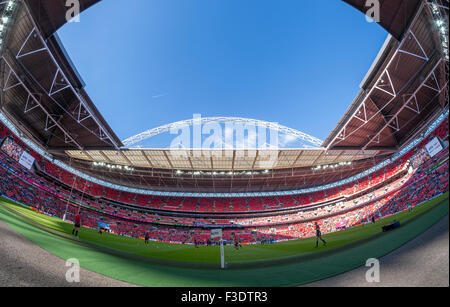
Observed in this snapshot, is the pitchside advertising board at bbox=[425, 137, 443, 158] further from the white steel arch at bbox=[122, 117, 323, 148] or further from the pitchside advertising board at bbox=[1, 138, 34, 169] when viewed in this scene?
the pitchside advertising board at bbox=[1, 138, 34, 169]

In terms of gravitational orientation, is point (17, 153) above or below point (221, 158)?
below

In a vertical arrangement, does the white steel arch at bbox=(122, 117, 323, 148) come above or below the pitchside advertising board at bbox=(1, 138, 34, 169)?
above

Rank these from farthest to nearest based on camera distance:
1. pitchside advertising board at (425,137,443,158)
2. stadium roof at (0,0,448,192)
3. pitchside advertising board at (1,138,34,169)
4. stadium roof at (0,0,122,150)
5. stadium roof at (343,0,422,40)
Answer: pitchside advertising board at (1,138,34,169) < stadium roof at (0,0,448,192) < stadium roof at (0,0,122,150) < stadium roof at (343,0,422,40) < pitchside advertising board at (425,137,443,158)

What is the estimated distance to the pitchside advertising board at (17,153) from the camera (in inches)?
1053

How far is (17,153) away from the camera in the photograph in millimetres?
28344

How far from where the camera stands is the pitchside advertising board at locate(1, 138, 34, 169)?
26734 mm

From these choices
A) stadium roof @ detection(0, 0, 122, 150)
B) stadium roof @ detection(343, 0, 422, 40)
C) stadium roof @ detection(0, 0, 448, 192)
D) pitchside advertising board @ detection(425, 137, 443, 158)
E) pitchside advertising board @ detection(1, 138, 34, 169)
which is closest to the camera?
pitchside advertising board @ detection(425, 137, 443, 158)

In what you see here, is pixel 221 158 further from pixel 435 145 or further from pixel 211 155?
pixel 435 145

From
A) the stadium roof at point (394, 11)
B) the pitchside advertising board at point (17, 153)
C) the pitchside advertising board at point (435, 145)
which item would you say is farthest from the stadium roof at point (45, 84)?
the pitchside advertising board at point (435, 145)

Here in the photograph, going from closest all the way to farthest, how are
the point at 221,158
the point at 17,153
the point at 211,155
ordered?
the point at 17,153 < the point at 211,155 < the point at 221,158

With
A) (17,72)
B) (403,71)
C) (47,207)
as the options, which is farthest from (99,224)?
(403,71)

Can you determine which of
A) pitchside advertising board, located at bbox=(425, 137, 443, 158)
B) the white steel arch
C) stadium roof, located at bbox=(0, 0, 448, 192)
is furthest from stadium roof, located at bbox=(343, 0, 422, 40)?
the white steel arch

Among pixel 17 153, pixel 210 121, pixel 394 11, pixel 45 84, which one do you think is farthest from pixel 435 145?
pixel 17 153
